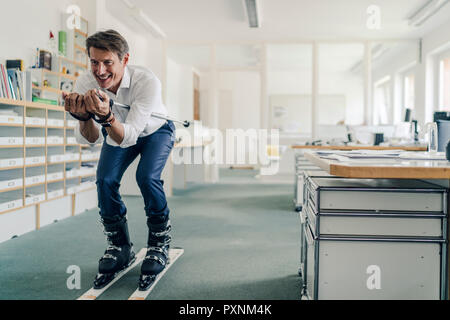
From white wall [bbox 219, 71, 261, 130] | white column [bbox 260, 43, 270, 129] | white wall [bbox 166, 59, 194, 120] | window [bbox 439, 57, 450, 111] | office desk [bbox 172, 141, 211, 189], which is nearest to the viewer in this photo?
office desk [bbox 172, 141, 211, 189]

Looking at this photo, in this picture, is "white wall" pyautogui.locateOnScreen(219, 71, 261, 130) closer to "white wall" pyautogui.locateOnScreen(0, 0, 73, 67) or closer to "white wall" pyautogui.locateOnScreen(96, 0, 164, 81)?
"white wall" pyautogui.locateOnScreen(96, 0, 164, 81)

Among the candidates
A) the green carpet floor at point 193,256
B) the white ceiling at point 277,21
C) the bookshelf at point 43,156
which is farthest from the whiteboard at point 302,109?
the bookshelf at point 43,156

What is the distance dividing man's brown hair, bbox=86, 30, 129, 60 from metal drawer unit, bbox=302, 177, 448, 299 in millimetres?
1070

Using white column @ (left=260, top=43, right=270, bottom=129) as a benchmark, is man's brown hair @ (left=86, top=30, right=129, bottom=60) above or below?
below

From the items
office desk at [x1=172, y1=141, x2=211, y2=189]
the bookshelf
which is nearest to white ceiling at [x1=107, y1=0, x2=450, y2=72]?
the bookshelf

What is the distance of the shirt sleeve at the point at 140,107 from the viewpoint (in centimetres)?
171

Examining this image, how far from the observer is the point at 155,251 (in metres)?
1.99

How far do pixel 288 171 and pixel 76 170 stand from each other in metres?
4.31

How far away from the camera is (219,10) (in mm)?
5406

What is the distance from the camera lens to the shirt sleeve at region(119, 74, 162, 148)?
5.59 ft

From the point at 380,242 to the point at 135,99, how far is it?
122cm

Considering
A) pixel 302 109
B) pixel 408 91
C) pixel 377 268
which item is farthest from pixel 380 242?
pixel 302 109

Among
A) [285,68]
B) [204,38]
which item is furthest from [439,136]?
[285,68]

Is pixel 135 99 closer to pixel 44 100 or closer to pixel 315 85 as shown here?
pixel 44 100
